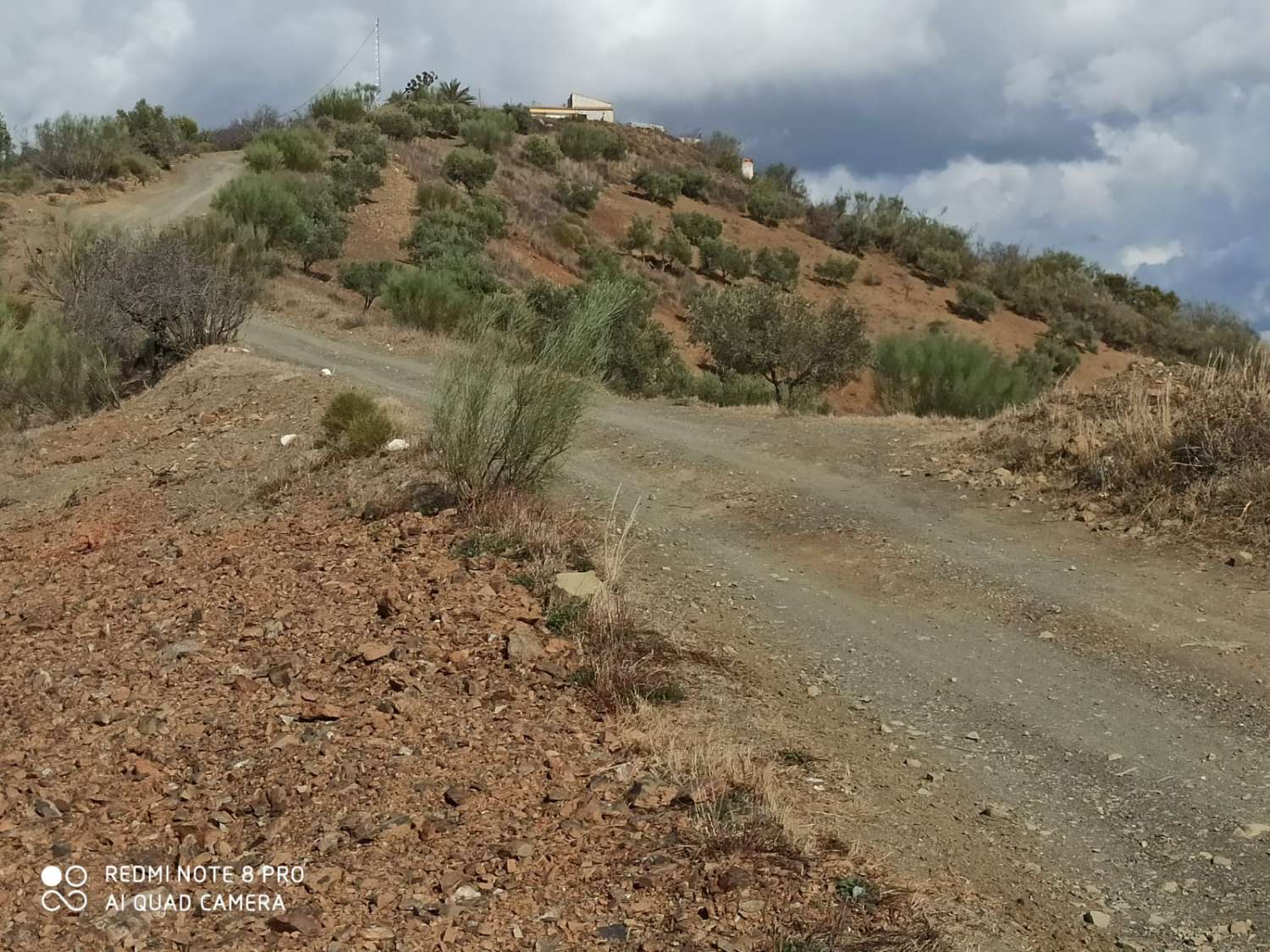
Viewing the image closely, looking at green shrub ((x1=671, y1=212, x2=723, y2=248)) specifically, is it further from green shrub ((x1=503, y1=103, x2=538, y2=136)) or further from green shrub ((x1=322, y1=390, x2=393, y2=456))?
green shrub ((x1=322, y1=390, x2=393, y2=456))

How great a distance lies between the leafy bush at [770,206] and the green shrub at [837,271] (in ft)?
22.4

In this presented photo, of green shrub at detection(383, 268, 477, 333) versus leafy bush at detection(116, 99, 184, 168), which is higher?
leafy bush at detection(116, 99, 184, 168)

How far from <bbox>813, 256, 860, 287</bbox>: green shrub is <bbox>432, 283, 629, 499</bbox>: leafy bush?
3750cm

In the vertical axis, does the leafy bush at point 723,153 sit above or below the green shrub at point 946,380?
above

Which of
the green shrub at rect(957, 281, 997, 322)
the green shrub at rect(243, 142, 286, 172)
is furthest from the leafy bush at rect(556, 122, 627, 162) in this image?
the green shrub at rect(957, 281, 997, 322)

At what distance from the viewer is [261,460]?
1001 cm

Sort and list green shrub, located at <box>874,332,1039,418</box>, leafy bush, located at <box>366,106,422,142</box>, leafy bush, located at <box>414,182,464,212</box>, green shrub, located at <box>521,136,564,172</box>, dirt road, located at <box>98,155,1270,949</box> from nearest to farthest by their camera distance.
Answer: dirt road, located at <box>98,155,1270,949</box>, green shrub, located at <box>874,332,1039,418</box>, leafy bush, located at <box>414,182,464,212</box>, leafy bush, located at <box>366,106,422,142</box>, green shrub, located at <box>521,136,564,172</box>

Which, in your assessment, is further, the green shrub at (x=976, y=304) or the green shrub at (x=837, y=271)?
the green shrub at (x=837, y=271)

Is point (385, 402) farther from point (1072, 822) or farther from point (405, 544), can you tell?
point (1072, 822)

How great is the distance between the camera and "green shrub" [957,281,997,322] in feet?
136

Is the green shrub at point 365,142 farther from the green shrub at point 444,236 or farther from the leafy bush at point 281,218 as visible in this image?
the leafy bush at point 281,218

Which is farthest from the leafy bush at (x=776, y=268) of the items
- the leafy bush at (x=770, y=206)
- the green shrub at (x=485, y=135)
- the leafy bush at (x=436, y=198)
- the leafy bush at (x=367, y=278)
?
the leafy bush at (x=367, y=278)

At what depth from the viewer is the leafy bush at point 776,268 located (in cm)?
4150

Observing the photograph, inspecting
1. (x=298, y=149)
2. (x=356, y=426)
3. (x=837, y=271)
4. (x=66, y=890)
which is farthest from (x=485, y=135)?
(x=66, y=890)
